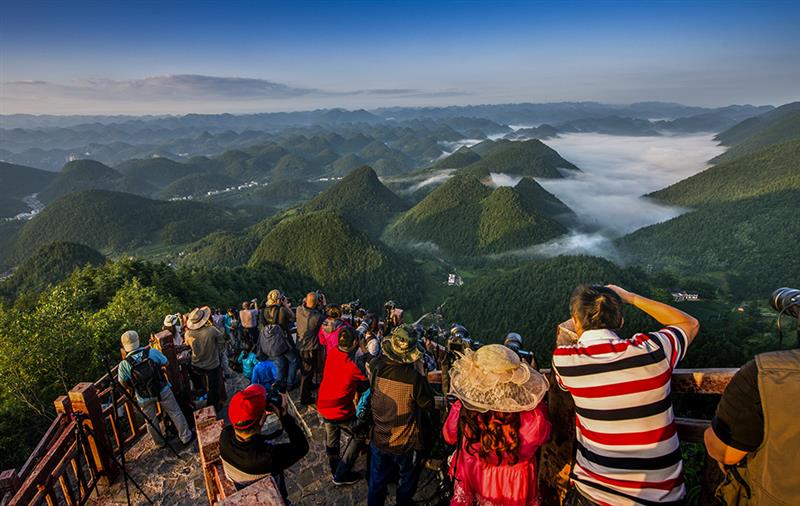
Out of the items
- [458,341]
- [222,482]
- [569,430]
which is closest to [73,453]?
[222,482]

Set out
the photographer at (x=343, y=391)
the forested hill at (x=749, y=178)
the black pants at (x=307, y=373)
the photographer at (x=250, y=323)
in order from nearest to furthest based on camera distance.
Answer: the photographer at (x=343, y=391)
the black pants at (x=307, y=373)
the photographer at (x=250, y=323)
the forested hill at (x=749, y=178)

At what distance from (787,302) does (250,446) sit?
5112mm

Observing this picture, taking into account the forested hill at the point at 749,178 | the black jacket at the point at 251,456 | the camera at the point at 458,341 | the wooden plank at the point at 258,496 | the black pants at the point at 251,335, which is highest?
the camera at the point at 458,341

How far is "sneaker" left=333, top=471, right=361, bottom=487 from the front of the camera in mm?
6230

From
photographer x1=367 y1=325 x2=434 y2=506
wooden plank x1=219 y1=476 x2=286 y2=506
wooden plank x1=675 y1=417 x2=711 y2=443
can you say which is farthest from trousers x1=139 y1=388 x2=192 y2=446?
wooden plank x1=675 y1=417 x2=711 y2=443

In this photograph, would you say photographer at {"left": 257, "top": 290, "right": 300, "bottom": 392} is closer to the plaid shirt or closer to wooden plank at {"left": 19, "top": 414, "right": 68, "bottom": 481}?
wooden plank at {"left": 19, "top": 414, "right": 68, "bottom": 481}

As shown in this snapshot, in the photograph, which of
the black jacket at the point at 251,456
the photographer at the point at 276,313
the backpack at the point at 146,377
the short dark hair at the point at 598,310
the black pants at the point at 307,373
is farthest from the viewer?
the photographer at the point at 276,313

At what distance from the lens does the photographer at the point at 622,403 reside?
2941 mm

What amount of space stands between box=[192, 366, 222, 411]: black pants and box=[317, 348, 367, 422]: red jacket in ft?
12.5

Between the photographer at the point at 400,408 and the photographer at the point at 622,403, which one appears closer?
the photographer at the point at 622,403

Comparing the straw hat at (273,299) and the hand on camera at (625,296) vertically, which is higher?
the hand on camera at (625,296)

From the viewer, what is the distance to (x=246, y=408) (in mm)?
3994

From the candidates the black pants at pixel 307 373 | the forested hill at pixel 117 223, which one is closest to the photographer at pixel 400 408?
the black pants at pixel 307 373

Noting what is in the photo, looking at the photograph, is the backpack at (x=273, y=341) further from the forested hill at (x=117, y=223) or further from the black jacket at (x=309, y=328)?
the forested hill at (x=117, y=223)
